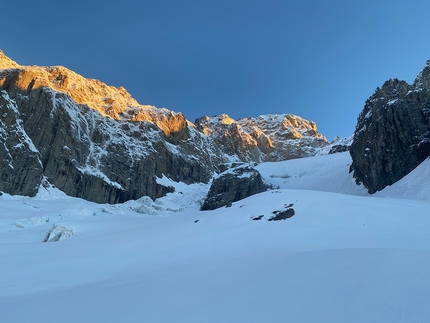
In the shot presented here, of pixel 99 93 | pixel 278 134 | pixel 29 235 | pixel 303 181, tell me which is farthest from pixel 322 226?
pixel 278 134

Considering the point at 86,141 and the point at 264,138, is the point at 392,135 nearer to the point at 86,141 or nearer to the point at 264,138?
the point at 86,141

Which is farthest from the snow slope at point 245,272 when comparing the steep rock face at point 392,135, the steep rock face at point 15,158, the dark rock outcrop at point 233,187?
the dark rock outcrop at point 233,187

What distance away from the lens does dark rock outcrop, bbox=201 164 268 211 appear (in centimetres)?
5775

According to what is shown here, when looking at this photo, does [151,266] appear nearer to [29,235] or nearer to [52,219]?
[29,235]

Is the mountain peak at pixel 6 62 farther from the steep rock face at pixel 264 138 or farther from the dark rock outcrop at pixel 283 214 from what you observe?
the dark rock outcrop at pixel 283 214

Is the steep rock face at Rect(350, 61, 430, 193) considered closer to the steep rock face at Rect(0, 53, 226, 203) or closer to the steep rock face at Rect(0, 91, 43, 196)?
the steep rock face at Rect(0, 53, 226, 203)

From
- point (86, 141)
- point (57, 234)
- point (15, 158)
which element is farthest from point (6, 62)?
point (57, 234)

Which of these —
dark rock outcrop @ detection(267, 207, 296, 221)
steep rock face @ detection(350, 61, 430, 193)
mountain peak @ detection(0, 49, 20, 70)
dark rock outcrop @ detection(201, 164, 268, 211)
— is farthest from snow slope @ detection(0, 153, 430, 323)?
mountain peak @ detection(0, 49, 20, 70)

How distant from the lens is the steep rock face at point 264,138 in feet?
439

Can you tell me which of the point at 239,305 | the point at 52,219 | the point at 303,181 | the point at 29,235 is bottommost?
the point at 239,305

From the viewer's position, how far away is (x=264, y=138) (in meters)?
148

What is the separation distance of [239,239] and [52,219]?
61.5ft

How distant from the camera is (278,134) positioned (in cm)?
16025

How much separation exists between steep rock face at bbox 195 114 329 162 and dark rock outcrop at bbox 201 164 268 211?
65.5m
